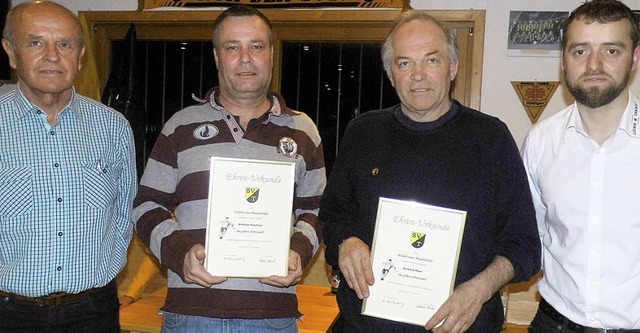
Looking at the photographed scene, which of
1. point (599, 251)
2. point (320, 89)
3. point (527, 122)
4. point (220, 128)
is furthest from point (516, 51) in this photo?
point (220, 128)

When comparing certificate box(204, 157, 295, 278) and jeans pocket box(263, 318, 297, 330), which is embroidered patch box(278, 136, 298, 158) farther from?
jeans pocket box(263, 318, 297, 330)

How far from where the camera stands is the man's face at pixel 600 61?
7.27ft

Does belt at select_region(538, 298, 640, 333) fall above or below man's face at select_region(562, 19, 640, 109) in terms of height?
below

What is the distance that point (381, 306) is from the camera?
2.04m

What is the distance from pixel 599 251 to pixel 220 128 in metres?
1.48

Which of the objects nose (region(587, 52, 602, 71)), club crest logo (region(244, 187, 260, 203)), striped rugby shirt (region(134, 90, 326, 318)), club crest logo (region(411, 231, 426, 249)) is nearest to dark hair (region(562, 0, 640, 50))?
nose (region(587, 52, 602, 71))

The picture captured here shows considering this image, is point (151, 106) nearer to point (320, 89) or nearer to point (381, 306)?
point (320, 89)

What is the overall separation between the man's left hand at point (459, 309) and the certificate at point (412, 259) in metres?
0.03

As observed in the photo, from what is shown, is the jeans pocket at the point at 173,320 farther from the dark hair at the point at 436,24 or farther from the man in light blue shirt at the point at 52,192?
the dark hair at the point at 436,24

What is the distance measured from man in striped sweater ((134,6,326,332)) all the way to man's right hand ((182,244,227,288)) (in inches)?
1.1

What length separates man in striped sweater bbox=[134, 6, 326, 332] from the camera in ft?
7.49

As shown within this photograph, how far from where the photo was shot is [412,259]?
2.03 meters

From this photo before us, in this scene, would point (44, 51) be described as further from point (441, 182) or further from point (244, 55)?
point (441, 182)

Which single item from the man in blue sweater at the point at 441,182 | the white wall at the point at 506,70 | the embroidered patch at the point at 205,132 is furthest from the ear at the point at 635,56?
the white wall at the point at 506,70
